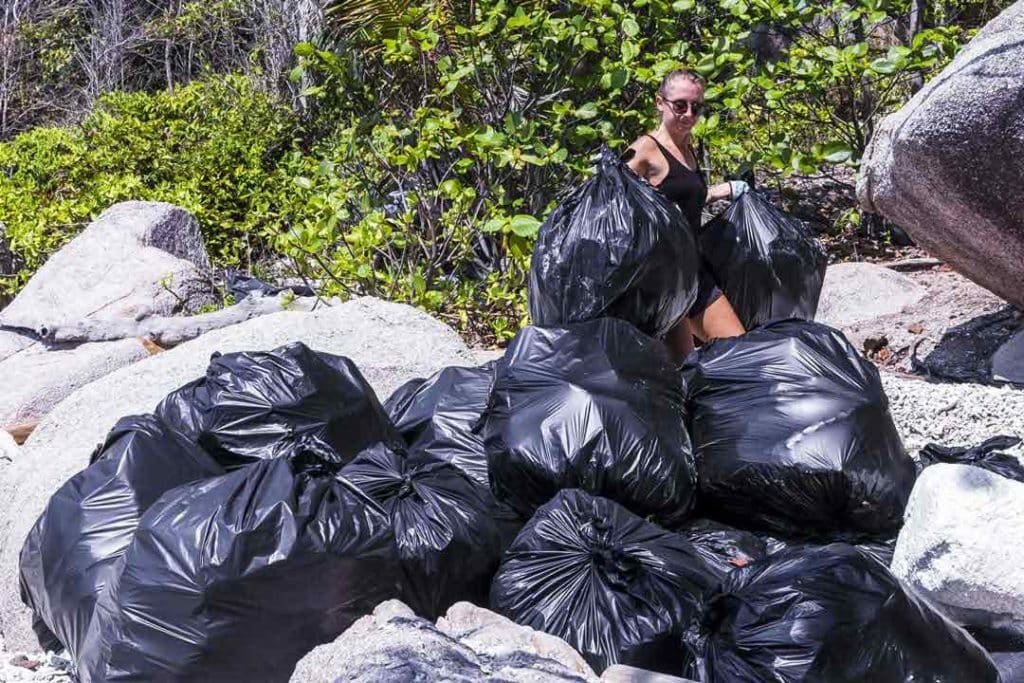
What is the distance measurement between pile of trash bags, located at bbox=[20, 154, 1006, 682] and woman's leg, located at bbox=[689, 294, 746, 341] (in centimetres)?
41

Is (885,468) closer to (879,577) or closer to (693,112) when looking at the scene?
(879,577)

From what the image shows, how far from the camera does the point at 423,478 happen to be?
9.57 feet

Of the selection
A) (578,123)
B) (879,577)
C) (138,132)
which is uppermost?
(879,577)

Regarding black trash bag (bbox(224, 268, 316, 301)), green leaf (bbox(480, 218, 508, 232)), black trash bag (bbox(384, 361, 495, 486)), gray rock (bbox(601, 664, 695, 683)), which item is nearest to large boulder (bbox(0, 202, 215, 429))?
black trash bag (bbox(224, 268, 316, 301))

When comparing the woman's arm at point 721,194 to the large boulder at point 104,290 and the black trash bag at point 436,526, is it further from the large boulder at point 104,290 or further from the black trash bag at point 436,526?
the large boulder at point 104,290

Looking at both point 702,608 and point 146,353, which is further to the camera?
point 146,353

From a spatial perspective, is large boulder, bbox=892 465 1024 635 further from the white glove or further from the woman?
the white glove

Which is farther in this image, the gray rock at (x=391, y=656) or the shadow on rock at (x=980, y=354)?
the shadow on rock at (x=980, y=354)

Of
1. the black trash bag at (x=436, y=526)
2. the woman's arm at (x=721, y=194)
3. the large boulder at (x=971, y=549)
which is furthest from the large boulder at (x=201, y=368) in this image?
the large boulder at (x=971, y=549)

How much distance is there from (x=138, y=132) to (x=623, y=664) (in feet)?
26.3

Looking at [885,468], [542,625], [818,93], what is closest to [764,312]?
[885,468]

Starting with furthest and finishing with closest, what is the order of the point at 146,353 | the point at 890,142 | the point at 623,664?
the point at 146,353 → the point at 890,142 → the point at 623,664

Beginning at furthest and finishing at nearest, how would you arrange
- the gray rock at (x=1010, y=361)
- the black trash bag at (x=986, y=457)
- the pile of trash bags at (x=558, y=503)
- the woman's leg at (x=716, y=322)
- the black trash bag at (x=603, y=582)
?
the gray rock at (x=1010, y=361)
the woman's leg at (x=716, y=322)
the black trash bag at (x=986, y=457)
the black trash bag at (x=603, y=582)
the pile of trash bags at (x=558, y=503)

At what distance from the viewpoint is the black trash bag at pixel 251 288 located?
634 cm
